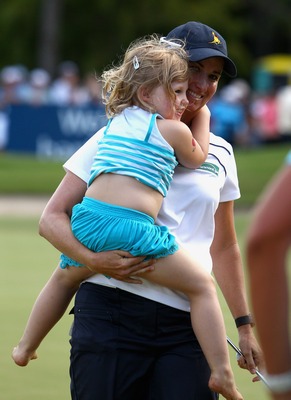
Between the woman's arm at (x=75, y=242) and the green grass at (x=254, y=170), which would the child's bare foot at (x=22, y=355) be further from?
the green grass at (x=254, y=170)

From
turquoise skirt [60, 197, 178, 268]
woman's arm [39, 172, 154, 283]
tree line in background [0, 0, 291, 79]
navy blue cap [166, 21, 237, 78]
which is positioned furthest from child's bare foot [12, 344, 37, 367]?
tree line in background [0, 0, 291, 79]

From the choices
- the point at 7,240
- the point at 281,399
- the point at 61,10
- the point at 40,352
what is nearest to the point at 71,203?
the point at 281,399

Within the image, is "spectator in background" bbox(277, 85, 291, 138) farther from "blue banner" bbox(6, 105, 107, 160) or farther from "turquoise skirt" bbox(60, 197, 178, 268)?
"turquoise skirt" bbox(60, 197, 178, 268)

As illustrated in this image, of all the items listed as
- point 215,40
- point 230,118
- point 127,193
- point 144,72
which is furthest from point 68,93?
point 127,193

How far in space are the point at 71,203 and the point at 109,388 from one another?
0.66 metres

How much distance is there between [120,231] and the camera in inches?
153

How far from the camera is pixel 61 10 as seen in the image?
42125mm

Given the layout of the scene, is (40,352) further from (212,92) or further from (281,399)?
(281,399)

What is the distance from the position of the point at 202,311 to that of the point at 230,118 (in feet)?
73.1

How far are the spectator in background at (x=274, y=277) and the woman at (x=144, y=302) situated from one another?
55.2 inches

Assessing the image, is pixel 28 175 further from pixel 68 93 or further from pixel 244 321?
pixel 244 321

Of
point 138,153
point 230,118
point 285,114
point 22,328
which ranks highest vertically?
point 138,153

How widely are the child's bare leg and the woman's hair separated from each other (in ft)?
1.81

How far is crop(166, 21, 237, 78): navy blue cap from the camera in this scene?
4.14 m
